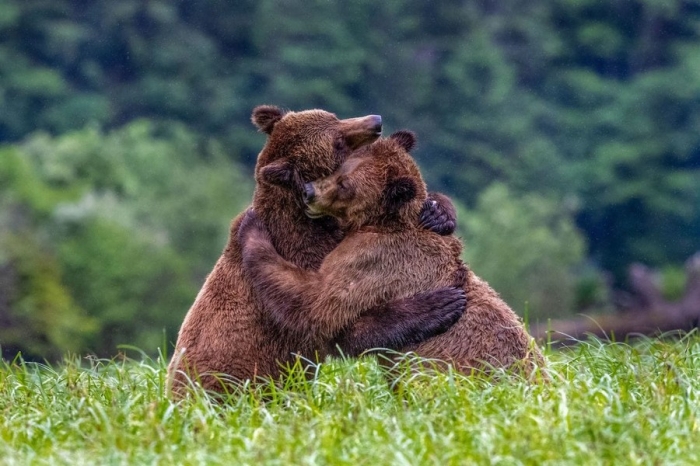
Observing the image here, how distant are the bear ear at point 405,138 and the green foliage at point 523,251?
1863cm

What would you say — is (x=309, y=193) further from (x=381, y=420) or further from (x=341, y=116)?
(x=341, y=116)

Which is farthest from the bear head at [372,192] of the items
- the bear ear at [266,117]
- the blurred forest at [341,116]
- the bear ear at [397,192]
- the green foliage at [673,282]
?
the green foliage at [673,282]

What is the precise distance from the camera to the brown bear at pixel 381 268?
179 inches

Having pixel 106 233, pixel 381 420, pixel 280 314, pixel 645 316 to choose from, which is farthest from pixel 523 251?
pixel 381 420

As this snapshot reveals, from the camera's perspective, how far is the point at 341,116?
2883 centimetres

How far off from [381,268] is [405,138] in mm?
622

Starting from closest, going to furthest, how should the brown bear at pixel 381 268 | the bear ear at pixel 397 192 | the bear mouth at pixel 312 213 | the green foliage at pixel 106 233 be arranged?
the brown bear at pixel 381 268 < the bear ear at pixel 397 192 < the bear mouth at pixel 312 213 < the green foliage at pixel 106 233

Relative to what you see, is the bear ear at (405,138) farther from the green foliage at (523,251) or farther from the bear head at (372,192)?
the green foliage at (523,251)

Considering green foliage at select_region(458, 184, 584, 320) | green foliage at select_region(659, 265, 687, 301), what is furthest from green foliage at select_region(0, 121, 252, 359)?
green foliage at select_region(659, 265, 687, 301)

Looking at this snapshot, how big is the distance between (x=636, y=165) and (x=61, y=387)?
1244 inches

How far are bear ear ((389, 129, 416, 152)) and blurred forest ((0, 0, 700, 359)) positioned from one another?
1746cm

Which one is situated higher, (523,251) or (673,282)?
(523,251)

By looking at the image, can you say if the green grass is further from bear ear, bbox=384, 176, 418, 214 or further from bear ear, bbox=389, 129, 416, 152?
bear ear, bbox=389, 129, 416, 152

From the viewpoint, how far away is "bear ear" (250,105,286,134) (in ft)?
16.3
